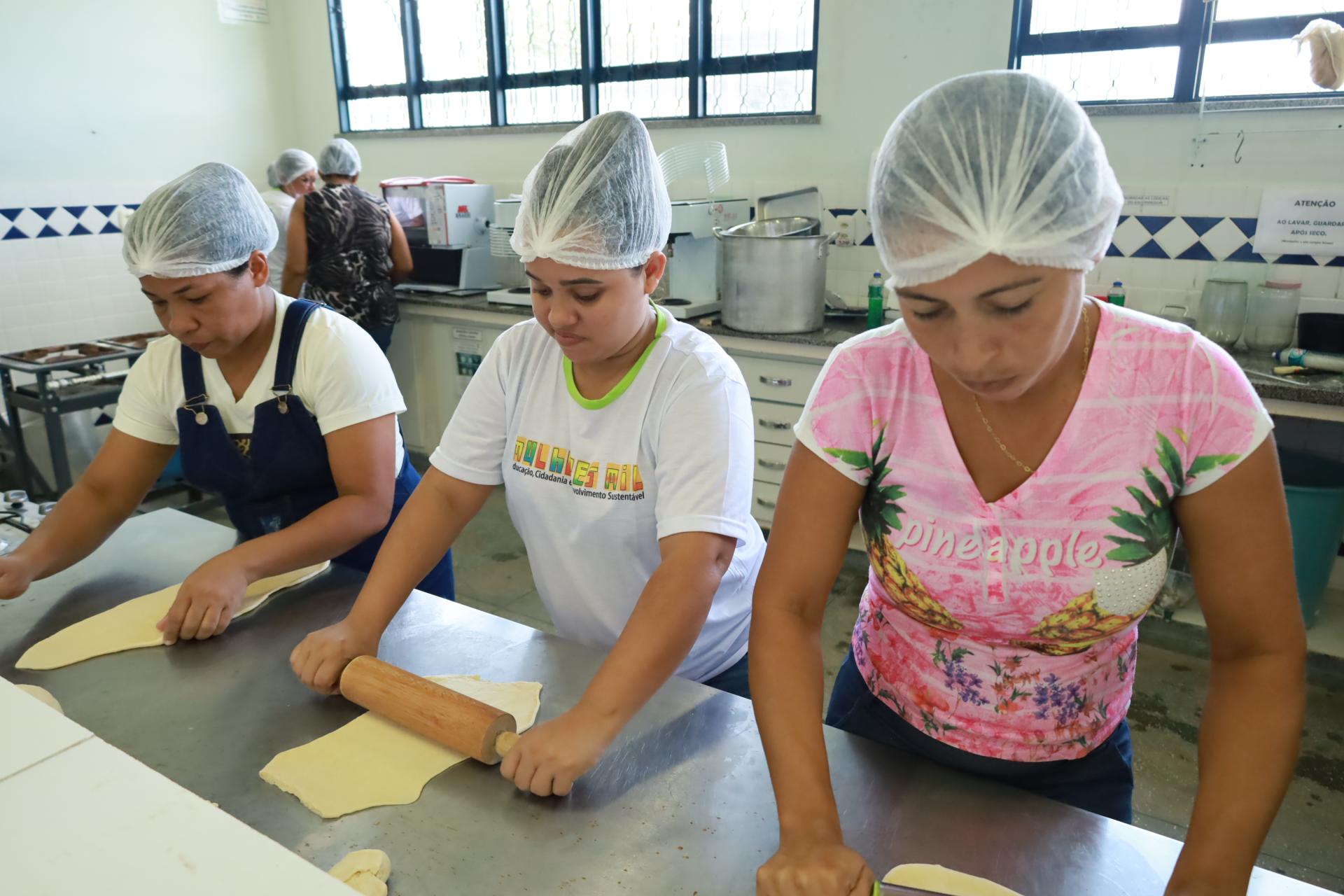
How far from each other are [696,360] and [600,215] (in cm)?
25

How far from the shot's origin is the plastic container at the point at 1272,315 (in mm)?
2916

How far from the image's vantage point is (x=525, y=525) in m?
1.41

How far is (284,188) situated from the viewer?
4.69m

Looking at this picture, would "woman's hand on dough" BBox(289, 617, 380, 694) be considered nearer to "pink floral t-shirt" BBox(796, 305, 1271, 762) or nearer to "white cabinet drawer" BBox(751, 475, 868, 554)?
"pink floral t-shirt" BBox(796, 305, 1271, 762)

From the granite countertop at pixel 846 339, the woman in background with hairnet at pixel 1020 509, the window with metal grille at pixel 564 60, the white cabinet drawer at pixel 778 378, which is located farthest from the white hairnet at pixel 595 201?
the window with metal grille at pixel 564 60

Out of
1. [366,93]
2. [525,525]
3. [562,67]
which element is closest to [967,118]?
[525,525]

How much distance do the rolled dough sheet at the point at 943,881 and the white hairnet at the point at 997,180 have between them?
0.57m

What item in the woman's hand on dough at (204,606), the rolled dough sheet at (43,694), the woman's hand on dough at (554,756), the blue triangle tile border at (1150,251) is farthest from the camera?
the blue triangle tile border at (1150,251)

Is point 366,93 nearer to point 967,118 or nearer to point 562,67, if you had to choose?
point 562,67

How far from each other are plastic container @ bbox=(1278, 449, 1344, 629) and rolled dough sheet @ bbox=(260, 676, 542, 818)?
2.61m

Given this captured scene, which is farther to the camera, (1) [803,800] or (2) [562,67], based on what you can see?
(2) [562,67]

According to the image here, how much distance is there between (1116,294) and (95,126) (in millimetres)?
5082

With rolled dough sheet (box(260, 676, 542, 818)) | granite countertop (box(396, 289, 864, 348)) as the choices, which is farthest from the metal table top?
granite countertop (box(396, 289, 864, 348))

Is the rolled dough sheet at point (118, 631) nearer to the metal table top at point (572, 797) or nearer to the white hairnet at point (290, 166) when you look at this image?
the metal table top at point (572, 797)
